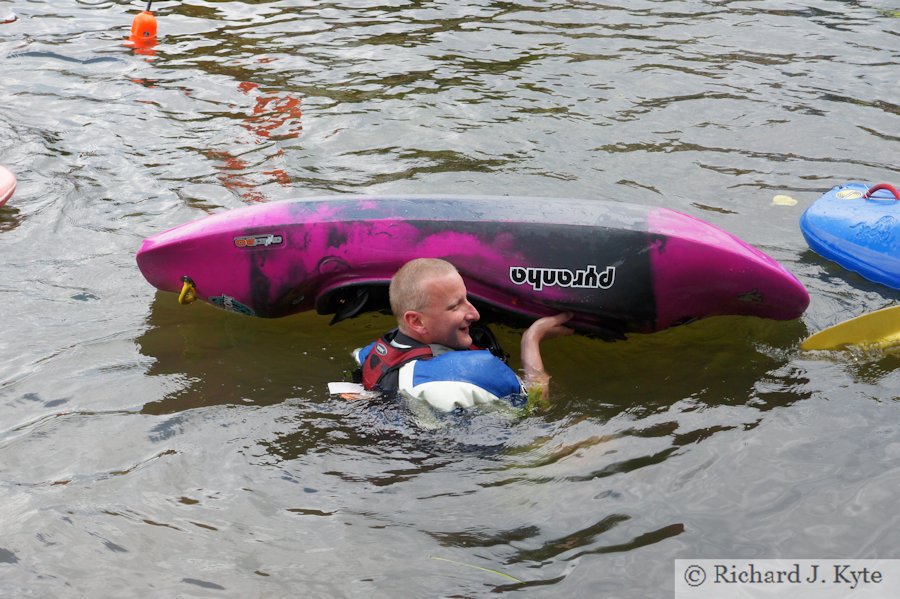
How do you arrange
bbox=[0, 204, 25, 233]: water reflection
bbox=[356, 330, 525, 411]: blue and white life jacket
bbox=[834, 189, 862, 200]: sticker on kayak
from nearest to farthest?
1. bbox=[356, 330, 525, 411]: blue and white life jacket
2. bbox=[834, 189, 862, 200]: sticker on kayak
3. bbox=[0, 204, 25, 233]: water reflection

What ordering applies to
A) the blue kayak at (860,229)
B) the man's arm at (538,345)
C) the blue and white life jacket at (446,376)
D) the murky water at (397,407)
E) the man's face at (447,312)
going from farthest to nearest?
1. the blue kayak at (860,229)
2. the man's arm at (538,345)
3. the man's face at (447,312)
4. the blue and white life jacket at (446,376)
5. the murky water at (397,407)

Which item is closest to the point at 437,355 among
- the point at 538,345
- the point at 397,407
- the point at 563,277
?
the point at 397,407

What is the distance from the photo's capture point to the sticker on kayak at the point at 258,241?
179 inches

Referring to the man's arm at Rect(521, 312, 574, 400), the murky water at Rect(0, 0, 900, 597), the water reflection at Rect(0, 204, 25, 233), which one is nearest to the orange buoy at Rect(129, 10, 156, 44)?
the murky water at Rect(0, 0, 900, 597)

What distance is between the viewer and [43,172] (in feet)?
22.5

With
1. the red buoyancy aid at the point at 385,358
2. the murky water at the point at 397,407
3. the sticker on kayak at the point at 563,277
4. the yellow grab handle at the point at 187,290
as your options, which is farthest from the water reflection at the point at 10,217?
the sticker on kayak at the point at 563,277

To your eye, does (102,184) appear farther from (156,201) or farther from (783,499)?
(783,499)

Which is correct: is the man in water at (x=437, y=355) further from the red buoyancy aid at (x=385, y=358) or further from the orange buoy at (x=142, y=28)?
the orange buoy at (x=142, y=28)

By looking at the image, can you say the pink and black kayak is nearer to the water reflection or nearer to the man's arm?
the man's arm

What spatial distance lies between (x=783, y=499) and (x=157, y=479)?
2.31 meters

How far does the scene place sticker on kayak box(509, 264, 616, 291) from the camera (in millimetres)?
4316

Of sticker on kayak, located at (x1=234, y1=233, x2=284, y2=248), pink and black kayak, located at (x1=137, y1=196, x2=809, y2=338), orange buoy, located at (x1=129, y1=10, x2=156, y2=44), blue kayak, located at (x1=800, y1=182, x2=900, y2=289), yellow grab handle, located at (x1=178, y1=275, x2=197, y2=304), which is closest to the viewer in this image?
pink and black kayak, located at (x1=137, y1=196, x2=809, y2=338)

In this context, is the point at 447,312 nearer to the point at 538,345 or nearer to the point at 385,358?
the point at 385,358

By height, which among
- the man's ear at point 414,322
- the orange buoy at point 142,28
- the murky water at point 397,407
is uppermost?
the orange buoy at point 142,28
